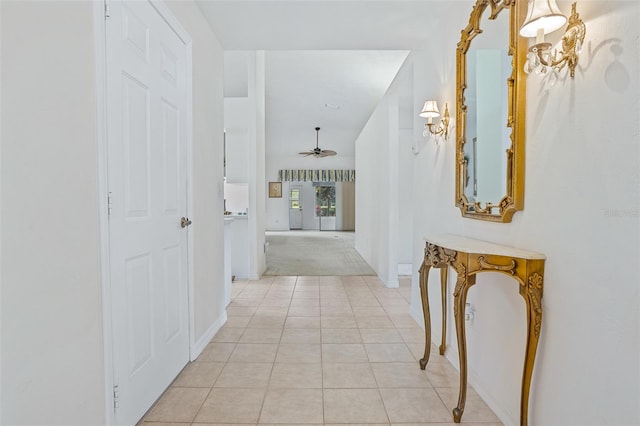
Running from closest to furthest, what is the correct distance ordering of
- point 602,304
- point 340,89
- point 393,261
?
point 602,304
point 393,261
point 340,89

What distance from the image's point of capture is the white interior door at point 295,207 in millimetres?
12680

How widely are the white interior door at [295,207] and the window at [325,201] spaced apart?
27.2 inches

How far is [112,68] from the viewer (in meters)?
1.40

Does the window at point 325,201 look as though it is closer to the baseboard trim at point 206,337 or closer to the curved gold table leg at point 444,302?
the baseboard trim at point 206,337

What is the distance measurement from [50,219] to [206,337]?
1.77 metres

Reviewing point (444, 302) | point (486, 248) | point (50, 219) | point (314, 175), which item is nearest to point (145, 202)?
point (50, 219)

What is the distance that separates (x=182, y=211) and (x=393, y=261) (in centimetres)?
294

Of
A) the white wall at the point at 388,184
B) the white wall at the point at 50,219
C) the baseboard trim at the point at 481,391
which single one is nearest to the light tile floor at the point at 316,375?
the baseboard trim at the point at 481,391

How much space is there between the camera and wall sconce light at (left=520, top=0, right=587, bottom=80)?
120cm

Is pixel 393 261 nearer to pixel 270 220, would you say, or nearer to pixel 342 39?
pixel 342 39

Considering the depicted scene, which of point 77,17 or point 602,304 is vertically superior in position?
point 77,17

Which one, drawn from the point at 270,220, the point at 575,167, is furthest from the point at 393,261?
the point at 270,220

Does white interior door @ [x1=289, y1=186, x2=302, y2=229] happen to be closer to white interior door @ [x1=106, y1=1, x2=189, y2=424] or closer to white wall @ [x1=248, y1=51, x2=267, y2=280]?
white wall @ [x1=248, y1=51, x2=267, y2=280]

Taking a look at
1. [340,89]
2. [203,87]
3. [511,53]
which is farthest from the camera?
[340,89]
